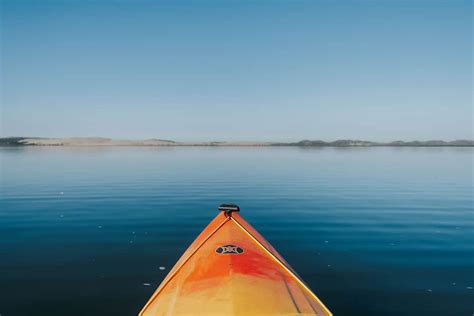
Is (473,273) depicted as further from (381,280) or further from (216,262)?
(216,262)

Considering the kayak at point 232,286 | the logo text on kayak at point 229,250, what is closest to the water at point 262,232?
the kayak at point 232,286

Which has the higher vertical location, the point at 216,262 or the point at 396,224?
the point at 216,262

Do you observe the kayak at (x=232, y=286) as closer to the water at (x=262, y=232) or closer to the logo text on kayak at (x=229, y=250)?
the logo text on kayak at (x=229, y=250)

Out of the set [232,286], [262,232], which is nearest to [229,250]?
[232,286]

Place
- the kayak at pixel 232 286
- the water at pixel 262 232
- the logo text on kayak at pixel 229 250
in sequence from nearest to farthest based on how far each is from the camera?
1. the kayak at pixel 232 286
2. the logo text on kayak at pixel 229 250
3. the water at pixel 262 232

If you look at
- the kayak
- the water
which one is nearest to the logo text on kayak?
Answer: the kayak

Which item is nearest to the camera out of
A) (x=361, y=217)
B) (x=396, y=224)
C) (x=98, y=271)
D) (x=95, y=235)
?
(x=98, y=271)

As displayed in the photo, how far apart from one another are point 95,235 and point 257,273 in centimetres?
908

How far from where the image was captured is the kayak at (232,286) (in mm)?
5598

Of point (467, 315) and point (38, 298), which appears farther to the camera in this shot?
point (38, 298)

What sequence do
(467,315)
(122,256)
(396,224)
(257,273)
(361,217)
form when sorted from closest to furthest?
(257,273) → (467,315) → (122,256) → (396,224) → (361,217)

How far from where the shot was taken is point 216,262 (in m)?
6.89

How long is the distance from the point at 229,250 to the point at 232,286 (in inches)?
55.4

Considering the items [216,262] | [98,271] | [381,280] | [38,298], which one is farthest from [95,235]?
[381,280]
